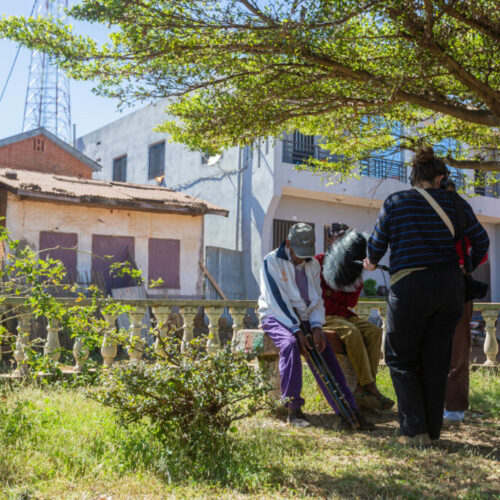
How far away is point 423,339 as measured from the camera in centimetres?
423

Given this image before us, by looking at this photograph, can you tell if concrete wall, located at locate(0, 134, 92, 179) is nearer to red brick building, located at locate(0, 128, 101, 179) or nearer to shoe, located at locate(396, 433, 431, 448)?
red brick building, located at locate(0, 128, 101, 179)

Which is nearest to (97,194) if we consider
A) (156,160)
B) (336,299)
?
(156,160)

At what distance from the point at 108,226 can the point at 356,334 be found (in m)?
11.2

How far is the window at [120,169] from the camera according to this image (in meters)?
24.0

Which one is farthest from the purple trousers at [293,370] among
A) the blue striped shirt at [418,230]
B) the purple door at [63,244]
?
the purple door at [63,244]

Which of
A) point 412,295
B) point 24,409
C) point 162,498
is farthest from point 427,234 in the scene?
point 24,409

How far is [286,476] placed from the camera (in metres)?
3.54

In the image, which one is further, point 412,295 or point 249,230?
point 249,230

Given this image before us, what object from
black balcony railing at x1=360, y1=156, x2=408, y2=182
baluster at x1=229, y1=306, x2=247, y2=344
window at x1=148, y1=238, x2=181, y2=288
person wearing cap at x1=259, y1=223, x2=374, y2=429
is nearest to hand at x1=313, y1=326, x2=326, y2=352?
person wearing cap at x1=259, y1=223, x2=374, y2=429

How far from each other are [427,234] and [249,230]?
1384cm

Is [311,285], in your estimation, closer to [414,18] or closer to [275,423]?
[275,423]

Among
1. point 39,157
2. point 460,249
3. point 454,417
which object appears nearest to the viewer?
point 460,249

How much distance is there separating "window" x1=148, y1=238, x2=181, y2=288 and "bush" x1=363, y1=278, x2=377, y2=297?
5532mm

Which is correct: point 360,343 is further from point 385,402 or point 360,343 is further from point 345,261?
point 345,261
